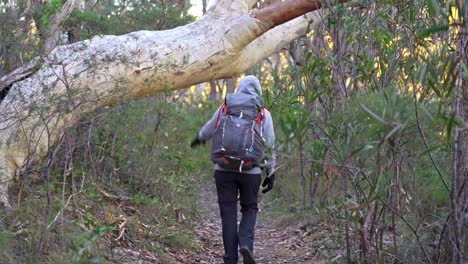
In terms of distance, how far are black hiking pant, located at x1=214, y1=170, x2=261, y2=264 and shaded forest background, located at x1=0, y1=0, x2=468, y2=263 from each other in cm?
67

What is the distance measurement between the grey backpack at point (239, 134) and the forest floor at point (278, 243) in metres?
1.22

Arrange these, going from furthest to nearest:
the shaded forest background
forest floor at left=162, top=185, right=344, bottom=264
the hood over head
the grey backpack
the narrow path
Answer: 1. the narrow path
2. forest floor at left=162, top=185, right=344, bottom=264
3. the hood over head
4. the grey backpack
5. the shaded forest background

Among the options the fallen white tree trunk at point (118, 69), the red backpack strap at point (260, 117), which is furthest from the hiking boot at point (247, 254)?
the fallen white tree trunk at point (118, 69)

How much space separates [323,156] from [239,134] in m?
1.48

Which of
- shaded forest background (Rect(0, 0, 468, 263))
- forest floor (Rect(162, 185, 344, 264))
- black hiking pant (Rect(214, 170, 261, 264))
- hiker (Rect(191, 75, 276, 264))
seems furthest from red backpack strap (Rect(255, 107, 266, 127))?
forest floor (Rect(162, 185, 344, 264))

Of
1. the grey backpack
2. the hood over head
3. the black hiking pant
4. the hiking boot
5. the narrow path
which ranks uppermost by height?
the hood over head

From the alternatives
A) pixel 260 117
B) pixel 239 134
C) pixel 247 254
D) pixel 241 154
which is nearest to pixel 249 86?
pixel 260 117

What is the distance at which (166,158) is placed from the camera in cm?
958

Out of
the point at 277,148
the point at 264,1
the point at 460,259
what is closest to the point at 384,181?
the point at 460,259

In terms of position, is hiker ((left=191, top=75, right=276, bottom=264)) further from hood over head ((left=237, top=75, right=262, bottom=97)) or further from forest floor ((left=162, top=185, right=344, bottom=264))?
forest floor ((left=162, top=185, right=344, bottom=264))

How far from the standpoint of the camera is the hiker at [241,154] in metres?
5.90

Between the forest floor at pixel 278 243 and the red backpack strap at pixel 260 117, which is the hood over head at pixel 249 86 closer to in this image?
the red backpack strap at pixel 260 117

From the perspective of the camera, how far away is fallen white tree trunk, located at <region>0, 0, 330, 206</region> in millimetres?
6238

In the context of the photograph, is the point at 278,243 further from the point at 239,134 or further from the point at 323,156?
the point at 239,134
